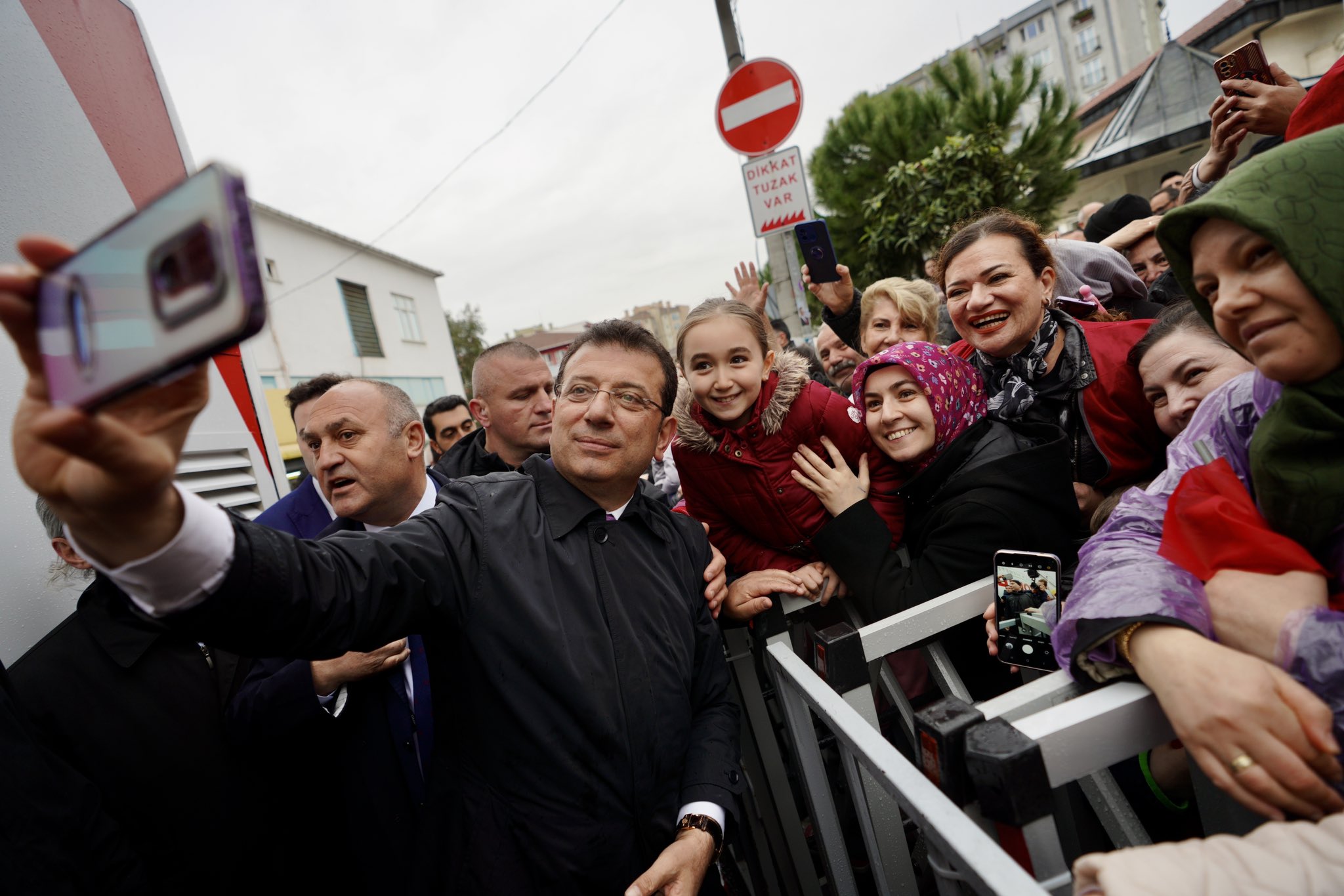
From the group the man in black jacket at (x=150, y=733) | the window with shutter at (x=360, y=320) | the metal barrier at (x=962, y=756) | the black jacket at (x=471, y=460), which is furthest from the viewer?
the window with shutter at (x=360, y=320)

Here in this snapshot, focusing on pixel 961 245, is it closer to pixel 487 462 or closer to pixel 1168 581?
pixel 1168 581

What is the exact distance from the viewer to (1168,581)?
1146mm

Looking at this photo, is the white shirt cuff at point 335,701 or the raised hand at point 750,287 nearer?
the white shirt cuff at point 335,701

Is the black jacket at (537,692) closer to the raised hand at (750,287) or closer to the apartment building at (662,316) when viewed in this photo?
the raised hand at (750,287)

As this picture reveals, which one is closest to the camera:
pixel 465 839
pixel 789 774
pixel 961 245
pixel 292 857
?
pixel 465 839


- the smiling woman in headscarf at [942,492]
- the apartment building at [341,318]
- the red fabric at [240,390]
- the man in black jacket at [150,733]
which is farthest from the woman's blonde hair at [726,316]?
the apartment building at [341,318]

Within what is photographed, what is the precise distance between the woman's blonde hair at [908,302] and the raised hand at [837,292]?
22cm

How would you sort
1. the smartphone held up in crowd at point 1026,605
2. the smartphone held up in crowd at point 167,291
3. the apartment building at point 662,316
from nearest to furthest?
the smartphone held up in crowd at point 167,291, the smartphone held up in crowd at point 1026,605, the apartment building at point 662,316

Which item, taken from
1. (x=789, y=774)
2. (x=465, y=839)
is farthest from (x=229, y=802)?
(x=789, y=774)

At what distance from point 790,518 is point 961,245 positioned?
1242 millimetres

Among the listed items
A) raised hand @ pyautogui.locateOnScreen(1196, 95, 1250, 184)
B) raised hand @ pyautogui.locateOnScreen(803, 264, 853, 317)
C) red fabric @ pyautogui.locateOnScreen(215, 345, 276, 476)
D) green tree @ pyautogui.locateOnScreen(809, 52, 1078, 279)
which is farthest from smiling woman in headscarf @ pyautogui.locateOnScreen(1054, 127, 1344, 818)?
green tree @ pyautogui.locateOnScreen(809, 52, 1078, 279)

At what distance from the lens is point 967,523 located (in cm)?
180

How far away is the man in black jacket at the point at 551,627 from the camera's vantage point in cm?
107

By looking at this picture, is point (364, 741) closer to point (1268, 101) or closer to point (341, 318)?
point (1268, 101)
